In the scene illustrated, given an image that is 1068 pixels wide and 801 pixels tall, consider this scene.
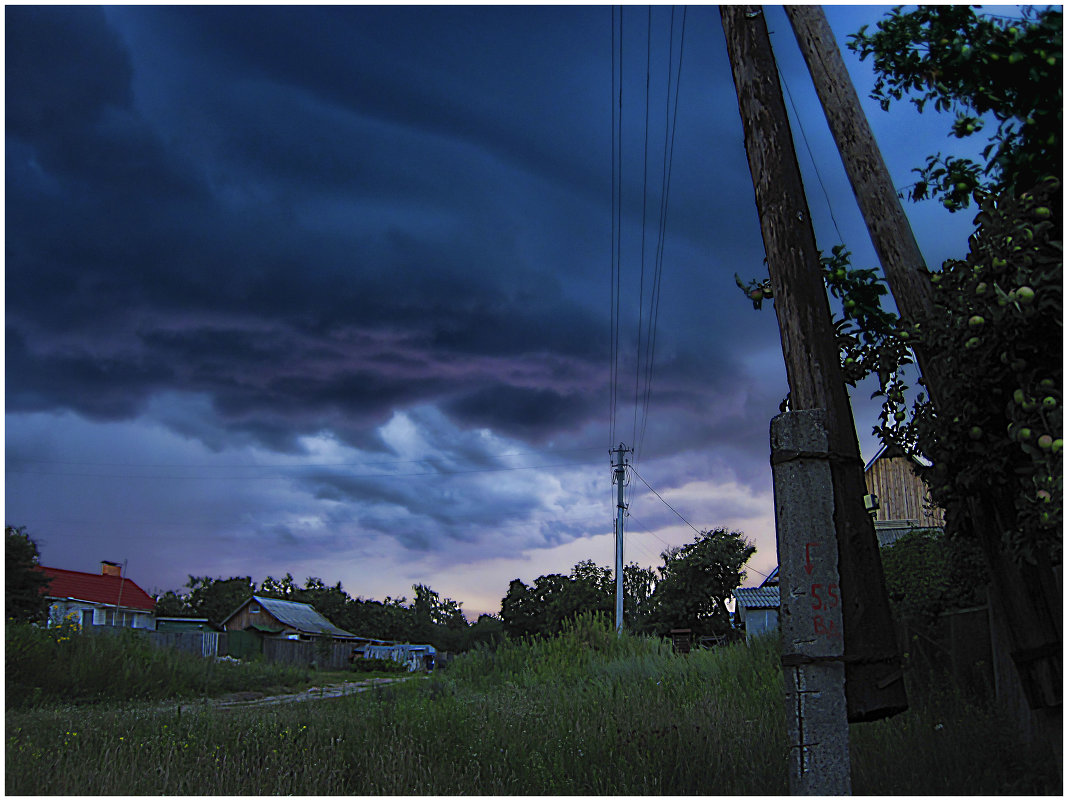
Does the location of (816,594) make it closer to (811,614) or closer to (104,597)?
(811,614)

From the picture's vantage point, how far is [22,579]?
2269 centimetres

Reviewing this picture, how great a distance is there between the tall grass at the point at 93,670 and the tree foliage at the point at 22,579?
639cm

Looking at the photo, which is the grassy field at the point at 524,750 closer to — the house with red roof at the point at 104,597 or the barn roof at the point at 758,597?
the barn roof at the point at 758,597

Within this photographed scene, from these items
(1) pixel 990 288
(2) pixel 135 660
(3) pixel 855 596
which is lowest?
(2) pixel 135 660

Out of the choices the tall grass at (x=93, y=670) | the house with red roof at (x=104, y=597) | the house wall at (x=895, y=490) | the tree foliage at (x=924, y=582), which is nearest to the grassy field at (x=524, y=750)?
the tree foliage at (x=924, y=582)

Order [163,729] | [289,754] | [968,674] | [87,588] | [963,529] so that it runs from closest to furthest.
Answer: [963,529] < [289,754] < [163,729] < [968,674] < [87,588]

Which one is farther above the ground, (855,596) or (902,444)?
(902,444)

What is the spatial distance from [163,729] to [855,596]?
6542 millimetres

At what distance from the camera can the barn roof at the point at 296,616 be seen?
43.1 metres

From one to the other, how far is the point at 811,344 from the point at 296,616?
150 feet

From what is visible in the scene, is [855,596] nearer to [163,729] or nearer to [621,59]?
[163,729]

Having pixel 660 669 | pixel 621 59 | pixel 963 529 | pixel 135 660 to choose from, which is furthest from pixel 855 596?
pixel 135 660

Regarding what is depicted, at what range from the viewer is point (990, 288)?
3672 mm

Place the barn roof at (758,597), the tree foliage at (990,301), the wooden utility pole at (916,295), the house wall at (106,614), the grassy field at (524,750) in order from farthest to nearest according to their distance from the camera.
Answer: the house wall at (106,614) < the barn roof at (758,597) < the grassy field at (524,750) < the wooden utility pole at (916,295) < the tree foliage at (990,301)
